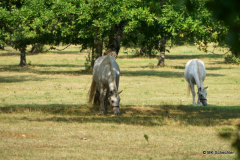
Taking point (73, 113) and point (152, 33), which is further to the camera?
point (152, 33)

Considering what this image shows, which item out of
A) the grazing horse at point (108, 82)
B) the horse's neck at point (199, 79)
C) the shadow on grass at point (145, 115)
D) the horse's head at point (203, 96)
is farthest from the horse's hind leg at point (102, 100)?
the horse's neck at point (199, 79)

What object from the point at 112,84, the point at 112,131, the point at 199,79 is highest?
the point at 112,84

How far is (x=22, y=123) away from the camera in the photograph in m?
11.0

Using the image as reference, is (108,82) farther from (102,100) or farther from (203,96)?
(203,96)

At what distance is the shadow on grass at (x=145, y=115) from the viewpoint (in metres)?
11.5

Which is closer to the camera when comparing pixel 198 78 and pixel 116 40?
pixel 116 40

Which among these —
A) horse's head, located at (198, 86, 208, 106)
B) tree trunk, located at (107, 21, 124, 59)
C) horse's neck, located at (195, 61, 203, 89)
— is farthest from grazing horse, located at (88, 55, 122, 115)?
horse's neck, located at (195, 61, 203, 89)

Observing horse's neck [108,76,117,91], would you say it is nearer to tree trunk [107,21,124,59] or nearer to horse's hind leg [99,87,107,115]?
horse's hind leg [99,87,107,115]

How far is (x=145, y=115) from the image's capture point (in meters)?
13.3

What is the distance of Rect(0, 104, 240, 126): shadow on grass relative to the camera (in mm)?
11523

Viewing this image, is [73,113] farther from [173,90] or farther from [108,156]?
[173,90]

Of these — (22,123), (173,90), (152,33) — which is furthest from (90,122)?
(173,90)

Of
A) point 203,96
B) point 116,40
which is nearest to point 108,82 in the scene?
point 116,40

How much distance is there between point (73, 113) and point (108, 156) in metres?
6.69
